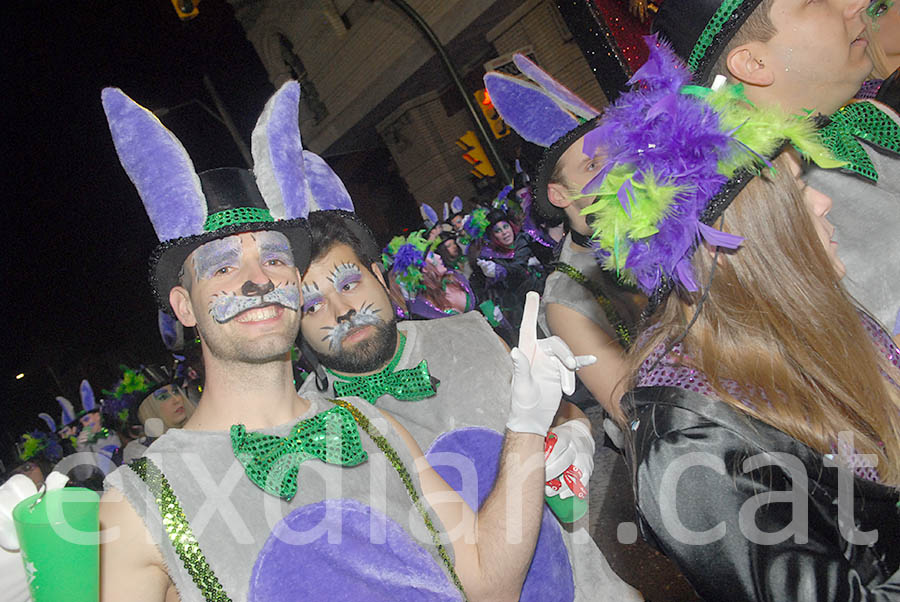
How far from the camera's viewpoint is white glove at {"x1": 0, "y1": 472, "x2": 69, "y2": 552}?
1497 millimetres

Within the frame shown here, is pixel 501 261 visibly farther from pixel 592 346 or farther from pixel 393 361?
pixel 393 361

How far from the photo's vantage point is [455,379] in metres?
2.50

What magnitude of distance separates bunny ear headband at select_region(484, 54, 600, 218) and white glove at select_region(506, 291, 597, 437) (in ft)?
4.47

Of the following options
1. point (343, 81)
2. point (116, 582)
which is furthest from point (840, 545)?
point (343, 81)

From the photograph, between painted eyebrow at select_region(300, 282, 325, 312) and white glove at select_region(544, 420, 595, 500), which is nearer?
white glove at select_region(544, 420, 595, 500)

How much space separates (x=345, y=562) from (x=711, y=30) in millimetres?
1606

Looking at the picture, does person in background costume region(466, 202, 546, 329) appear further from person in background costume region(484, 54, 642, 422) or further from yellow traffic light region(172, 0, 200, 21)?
yellow traffic light region(172, 0, 200, 21)

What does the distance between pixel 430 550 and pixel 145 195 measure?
1.34 m

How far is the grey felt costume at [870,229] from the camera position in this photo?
1838 millimetres

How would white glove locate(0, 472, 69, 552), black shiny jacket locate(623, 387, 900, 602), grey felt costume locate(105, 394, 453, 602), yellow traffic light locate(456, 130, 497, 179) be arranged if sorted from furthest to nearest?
yellow traffic light locate(456, 130, 497, 179) < grey felt costume locate(105, 394, 453, 602) < white glove locate(0, 472, 69, 552) < black shiny jacket locate(623, 387, 900, 602)

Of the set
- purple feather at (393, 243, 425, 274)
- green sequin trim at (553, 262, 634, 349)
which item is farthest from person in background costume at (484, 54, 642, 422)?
purple feather at (393, 243, 425, 274)

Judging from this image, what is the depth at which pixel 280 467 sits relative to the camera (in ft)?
5.78

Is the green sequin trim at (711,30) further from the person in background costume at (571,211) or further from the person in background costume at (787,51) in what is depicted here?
the person in background costume at (571,211)

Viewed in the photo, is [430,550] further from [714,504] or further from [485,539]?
[714,504]
